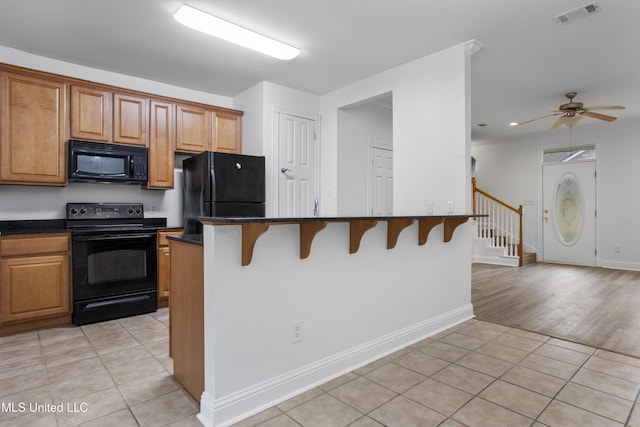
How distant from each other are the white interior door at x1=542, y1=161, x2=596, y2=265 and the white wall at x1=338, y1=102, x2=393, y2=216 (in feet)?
14.2

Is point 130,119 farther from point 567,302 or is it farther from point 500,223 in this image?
point 500,223

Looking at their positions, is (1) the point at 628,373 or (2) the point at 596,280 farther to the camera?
(2) the point at 596,280

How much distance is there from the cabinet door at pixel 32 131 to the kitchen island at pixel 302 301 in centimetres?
229

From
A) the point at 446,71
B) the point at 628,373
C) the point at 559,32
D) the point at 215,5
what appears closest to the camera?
the point at 628,373

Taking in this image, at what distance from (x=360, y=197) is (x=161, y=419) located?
3649mm

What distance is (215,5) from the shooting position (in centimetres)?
263

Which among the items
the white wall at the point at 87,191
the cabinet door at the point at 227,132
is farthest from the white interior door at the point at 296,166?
the white wall at the point at 87,191

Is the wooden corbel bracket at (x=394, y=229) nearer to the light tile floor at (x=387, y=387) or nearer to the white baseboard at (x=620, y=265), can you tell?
the light tile floor at (x=387, y=387)

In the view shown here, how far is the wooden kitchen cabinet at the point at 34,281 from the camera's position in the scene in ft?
9.78

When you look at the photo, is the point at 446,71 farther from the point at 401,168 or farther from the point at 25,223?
the point at 25,223

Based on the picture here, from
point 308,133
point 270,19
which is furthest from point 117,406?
point 308,133

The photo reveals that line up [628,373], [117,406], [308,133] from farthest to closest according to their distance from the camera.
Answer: [308,133] → [628,373] → [117,406]

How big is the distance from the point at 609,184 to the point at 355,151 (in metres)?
5.15

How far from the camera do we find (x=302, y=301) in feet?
6.82
